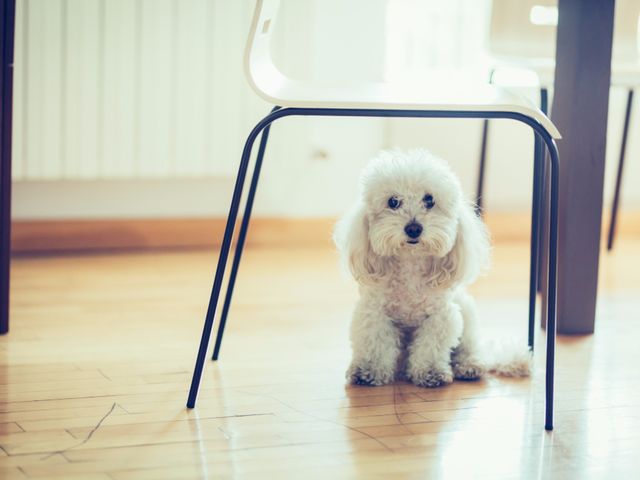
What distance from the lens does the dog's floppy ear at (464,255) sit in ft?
5.13

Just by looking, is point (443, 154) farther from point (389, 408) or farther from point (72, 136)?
point (389, 408)

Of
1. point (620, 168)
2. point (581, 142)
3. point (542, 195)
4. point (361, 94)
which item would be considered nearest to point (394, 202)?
point (361, 94)

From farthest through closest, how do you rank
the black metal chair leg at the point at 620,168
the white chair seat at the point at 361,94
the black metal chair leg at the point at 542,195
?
the black metal chair leg at the point at 620,168 → the black metal chair leg at the point at 542,195 → the white chair seat at the point at 361,94

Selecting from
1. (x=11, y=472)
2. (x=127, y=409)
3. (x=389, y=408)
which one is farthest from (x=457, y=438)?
(x=11, y=472)

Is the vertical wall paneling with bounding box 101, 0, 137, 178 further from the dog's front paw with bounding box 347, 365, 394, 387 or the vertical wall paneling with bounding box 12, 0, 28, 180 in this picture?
the dog's front paw with bounding box 347, 365, 394, 387

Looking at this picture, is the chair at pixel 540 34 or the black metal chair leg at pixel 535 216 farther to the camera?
the chair at pixel 540 34

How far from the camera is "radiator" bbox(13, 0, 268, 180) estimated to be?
8.73 ft

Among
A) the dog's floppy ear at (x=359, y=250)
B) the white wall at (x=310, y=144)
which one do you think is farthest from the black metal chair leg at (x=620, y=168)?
the dog's floppy ear at (x=359, y=250)

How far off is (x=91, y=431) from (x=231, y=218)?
369 millimetres

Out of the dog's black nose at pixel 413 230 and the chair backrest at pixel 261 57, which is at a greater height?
the chair backrest at pixel 261 57

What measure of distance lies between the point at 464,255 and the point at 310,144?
151 cm

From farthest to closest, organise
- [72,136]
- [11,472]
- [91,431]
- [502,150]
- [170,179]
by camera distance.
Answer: [502,150] → [170,179] → [72,136] → [91,431] → [11,472]

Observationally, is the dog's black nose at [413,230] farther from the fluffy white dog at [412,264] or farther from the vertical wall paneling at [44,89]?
the vertical wall paneling at [44,89]

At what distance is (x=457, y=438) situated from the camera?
1.37 m
